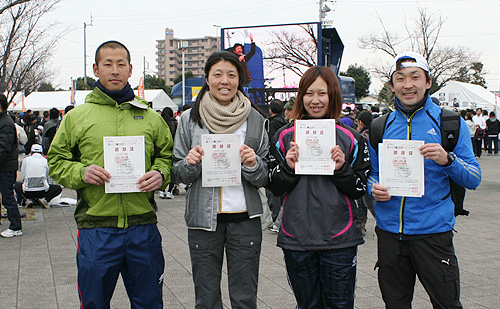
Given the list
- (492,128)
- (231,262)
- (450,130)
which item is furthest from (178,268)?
Result: (492,128)

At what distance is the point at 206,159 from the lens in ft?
10.4

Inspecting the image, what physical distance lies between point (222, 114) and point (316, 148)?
2.25ft

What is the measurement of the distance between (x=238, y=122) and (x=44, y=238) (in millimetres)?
5611

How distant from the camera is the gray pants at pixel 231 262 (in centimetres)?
327

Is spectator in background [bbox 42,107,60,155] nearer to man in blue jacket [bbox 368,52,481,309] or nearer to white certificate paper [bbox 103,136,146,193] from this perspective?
white certificate paper [bbox 103,136,146,193]

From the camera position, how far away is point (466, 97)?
29.1 metres

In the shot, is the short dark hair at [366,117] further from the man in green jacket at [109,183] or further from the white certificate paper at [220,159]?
the man in green jacket at [109,183]

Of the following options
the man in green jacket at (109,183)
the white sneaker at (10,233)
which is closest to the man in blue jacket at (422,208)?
the man in green jacket at (109,183)

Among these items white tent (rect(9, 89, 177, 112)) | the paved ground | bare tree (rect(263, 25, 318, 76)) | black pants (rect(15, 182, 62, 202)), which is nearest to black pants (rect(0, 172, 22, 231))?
the paved ground

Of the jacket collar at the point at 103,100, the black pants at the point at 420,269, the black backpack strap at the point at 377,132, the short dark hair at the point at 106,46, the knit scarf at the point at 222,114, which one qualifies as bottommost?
the black pants at the point at 420,269

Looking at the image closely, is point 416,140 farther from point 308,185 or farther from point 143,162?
point 143,162

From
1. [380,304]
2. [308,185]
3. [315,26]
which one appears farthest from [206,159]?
[315,26]

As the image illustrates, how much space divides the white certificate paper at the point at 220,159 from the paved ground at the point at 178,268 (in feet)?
6.48

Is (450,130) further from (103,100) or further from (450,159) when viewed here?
(103,100)
